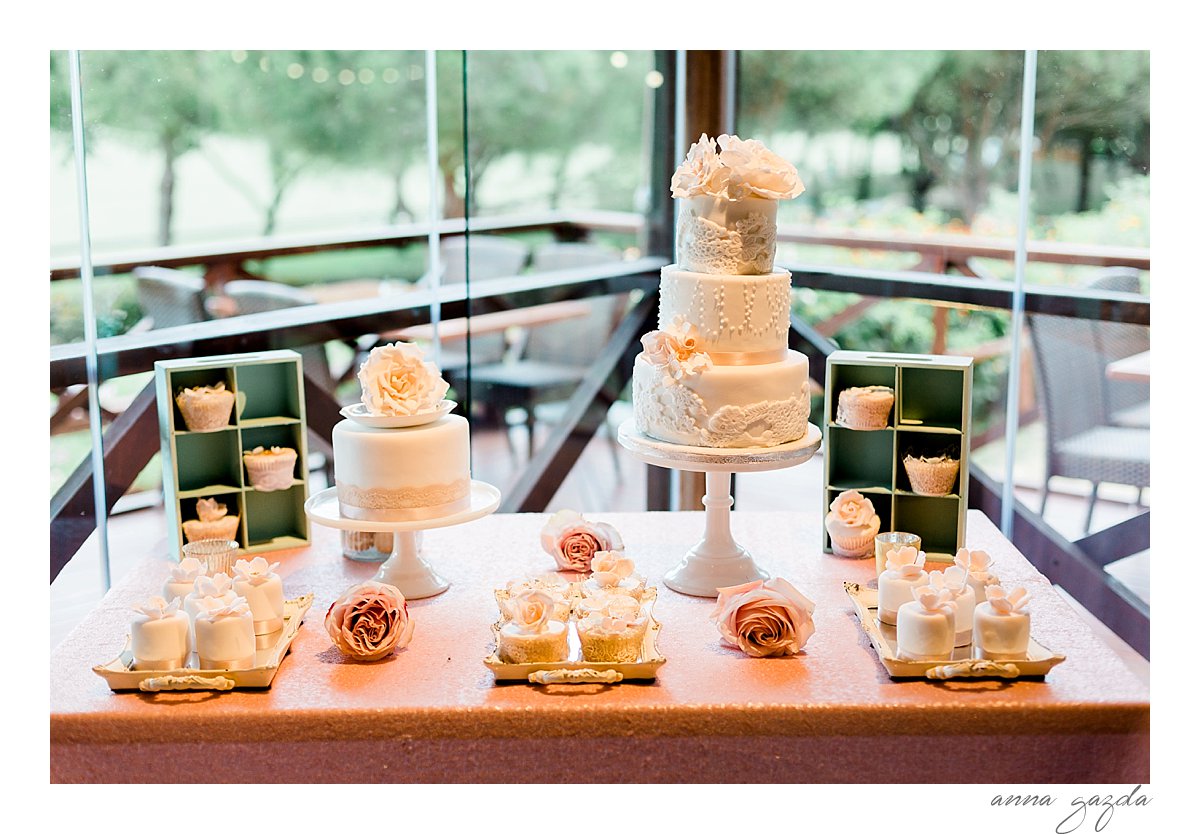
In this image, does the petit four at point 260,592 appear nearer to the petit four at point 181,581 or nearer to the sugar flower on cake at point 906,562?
the petit four at point 181,581

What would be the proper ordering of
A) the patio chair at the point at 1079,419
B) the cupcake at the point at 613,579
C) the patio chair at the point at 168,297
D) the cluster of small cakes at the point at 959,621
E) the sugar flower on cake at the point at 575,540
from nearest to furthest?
the cluster of small cakes at the point at 959,621
the cupcake at the point at 613,579
the sugar flower on cake at the point at 575,540
the patio chair at the point at 168,297
the patio chair at the point at 1079,419

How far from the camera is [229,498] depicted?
254 centimetres

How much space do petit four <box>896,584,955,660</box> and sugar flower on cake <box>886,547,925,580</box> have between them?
112 mm

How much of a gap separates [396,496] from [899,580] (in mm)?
870

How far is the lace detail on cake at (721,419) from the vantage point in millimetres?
2100

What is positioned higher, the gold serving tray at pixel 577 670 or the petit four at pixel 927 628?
the petit four at pixel 927 628

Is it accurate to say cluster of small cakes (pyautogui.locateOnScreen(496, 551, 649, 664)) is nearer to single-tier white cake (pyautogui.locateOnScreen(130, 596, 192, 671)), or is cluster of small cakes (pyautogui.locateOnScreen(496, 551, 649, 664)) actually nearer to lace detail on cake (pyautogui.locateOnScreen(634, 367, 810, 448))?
lace detail on cake (pyautogui.locateOnScreen(634, 367, 810, 448))

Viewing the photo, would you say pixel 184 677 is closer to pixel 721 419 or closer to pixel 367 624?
pixel 367 624

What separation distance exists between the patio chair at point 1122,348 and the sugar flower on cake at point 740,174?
1367 mm

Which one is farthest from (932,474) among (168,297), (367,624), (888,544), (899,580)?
(168,297)

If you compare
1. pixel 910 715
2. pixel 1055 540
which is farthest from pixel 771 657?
pixel 1055 540

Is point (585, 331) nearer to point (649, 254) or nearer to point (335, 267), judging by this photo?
point (649, 254)

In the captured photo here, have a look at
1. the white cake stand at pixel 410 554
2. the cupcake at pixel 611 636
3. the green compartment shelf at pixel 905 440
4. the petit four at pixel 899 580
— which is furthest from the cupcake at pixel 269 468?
the petit four at pixel 899 580

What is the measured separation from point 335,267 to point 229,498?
1.13m
